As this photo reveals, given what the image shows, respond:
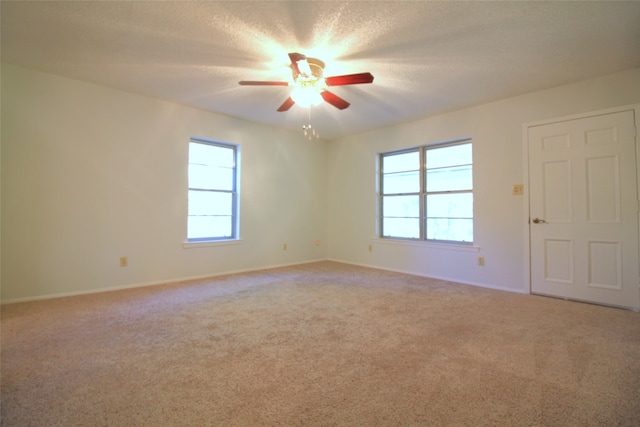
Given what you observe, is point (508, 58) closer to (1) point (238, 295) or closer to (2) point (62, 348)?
(1) point (238, 295)

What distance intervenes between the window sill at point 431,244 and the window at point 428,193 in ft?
0.37

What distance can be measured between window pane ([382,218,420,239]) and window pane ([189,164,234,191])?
286cm

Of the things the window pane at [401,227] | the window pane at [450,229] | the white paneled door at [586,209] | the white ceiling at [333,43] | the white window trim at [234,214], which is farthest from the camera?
the window pane at [401,227]

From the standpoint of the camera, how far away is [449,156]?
4.53 m

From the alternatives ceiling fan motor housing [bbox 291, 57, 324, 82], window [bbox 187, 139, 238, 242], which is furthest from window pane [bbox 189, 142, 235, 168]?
ceiling fan motor housing [bbox 291, 57, 324, 82]

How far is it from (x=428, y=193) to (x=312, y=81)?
2896 mm

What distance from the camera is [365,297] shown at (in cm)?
343

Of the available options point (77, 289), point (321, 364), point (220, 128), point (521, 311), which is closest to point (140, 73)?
point (220, 128)

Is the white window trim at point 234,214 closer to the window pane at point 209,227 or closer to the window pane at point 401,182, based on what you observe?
the window pane at point 209,227

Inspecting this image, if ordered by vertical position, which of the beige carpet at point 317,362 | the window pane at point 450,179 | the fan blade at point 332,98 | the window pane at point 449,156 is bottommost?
the beige carpet at point 317,362

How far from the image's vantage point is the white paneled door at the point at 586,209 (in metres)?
3.06

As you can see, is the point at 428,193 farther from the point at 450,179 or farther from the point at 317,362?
the point at 317,362

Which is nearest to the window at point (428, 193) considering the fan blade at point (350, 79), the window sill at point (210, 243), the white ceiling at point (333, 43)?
the white ceiling at point (333, 43)

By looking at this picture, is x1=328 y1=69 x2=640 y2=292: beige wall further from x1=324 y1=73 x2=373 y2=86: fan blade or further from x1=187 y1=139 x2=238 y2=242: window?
x1=187 y1=139 x2=238 y2=242: window
